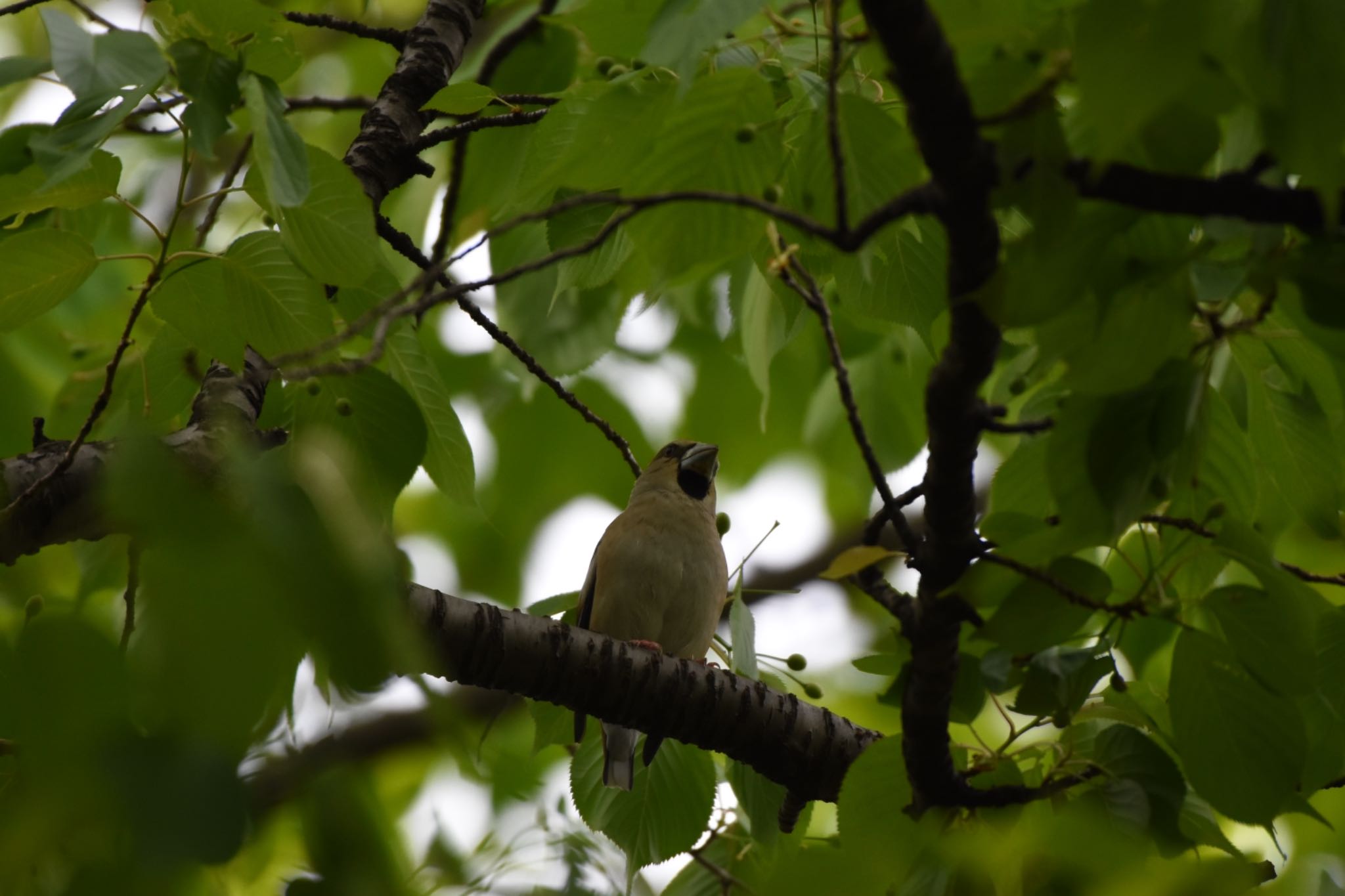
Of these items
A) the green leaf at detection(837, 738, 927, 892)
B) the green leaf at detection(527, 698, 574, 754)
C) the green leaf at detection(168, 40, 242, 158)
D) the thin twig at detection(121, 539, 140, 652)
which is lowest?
the green leaf at detection(527, 698, 574, 754)

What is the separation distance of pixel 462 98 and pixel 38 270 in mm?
1355

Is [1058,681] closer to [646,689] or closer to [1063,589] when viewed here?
[1063,589]

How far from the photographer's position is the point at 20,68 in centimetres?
262

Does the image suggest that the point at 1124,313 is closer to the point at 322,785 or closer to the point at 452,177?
the point at 322,785

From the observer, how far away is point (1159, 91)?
5.66 ft

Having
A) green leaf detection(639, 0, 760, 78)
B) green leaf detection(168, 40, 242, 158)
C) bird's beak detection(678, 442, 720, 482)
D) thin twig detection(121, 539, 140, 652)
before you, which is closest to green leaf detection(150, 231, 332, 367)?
green leaf detection(168, 40, 242, 158)

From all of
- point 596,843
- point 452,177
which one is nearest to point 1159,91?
point 596,843

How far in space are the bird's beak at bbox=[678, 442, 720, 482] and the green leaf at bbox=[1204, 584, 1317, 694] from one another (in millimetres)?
5575

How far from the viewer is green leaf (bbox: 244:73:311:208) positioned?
2562 millimetres

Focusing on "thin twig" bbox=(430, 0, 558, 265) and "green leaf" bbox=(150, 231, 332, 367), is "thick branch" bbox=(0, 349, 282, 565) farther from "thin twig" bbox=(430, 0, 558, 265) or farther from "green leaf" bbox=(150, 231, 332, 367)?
"thin twig" bbox=(430, 0, 558, 265)

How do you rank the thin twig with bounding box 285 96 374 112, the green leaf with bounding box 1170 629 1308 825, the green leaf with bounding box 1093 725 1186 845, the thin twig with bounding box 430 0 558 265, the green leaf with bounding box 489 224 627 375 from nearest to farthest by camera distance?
the green leaf with bounding box 1170 629 1308 825 < the green leaf with bounding box 1093 725 1186 845 < the thin twig with bounding box 285 96 374 112 < the thin twig with bounding box 430 0 558 265 < the green leaf with bounding box 489 224 627 375

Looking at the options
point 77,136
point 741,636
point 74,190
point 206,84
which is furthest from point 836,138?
point 74,190

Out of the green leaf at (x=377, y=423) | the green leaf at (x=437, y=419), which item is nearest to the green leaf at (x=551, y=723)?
the green leaf at (x=437, y=419)

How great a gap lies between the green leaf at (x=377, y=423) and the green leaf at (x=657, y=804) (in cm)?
149
